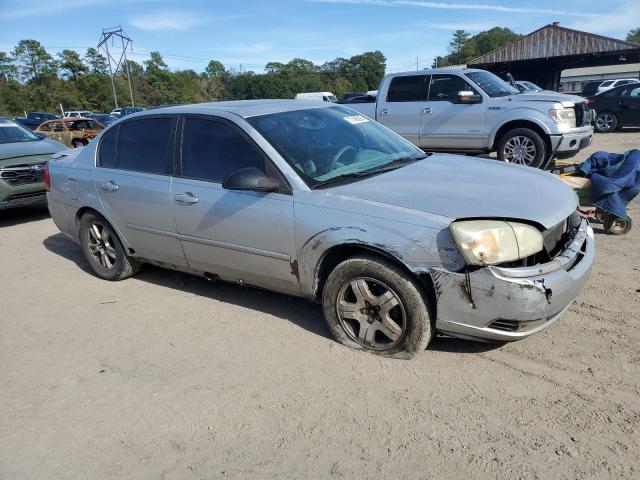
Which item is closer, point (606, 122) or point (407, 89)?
point (407, 89)

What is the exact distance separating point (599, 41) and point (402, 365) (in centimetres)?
3393

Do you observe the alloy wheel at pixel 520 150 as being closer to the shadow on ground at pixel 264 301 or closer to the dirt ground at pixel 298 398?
the dirt ground at pixel 298 398

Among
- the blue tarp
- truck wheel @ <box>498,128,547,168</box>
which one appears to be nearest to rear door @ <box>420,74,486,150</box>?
truck wheel @ <box>498,128,547,168</box>

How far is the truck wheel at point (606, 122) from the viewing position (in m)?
16.7

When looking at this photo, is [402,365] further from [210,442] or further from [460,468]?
[210,442]

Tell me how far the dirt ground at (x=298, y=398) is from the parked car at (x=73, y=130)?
16810 mm

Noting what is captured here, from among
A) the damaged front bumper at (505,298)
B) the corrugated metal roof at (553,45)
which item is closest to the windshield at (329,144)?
the damaged front bumper at (505,298)

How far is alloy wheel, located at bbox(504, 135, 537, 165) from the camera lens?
8.69 m

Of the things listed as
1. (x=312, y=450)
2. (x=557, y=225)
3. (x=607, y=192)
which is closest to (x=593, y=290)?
(x=557, y=225)

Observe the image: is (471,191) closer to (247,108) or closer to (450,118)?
(247,108)

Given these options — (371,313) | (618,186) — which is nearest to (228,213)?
(371,313)

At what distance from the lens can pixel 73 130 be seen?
20.2m

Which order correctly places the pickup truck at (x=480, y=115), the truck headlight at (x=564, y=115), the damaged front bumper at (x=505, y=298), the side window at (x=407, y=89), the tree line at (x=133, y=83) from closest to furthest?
the damaged front bumper at (x=505, y=298) → the truck headlight at (x=564, y=115) → the pickup truck at (x=480, y=115) → the side window at (x=407, y=89) → the tree line at (x=133, y=83)

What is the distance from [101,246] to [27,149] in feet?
14.4
